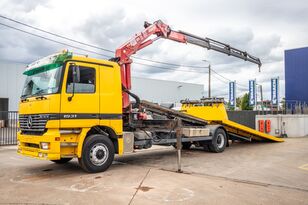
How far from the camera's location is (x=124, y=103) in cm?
1026

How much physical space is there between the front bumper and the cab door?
374mm

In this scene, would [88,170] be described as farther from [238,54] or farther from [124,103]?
[238,54]

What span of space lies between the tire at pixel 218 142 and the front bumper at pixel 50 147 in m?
6.62

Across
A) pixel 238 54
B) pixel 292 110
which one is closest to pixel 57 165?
pixel 238 54

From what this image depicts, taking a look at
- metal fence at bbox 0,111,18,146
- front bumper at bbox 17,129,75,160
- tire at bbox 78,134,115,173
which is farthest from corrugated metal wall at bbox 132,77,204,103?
front bumper at bbox 17,129,75,160

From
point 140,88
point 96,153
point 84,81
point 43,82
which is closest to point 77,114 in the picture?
point 84,81

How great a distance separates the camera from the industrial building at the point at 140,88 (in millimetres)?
30328

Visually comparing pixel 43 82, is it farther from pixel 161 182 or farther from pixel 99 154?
pixel 161 182

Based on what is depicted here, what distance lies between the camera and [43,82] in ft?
27.4

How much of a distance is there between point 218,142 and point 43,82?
781 cm

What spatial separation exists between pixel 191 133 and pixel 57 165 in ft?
16.3

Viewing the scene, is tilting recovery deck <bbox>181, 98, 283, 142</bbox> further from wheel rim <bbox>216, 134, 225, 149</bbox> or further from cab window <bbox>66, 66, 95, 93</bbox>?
cab window <bbox>66, 66, 95, 93</bbox>

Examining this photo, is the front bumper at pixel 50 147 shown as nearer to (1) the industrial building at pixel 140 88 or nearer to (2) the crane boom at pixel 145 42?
(2) the crane boom at pixel 145 42

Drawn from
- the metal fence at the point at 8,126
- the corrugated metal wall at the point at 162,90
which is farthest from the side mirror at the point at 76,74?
the corrugated metal wall at the point at 162,90
